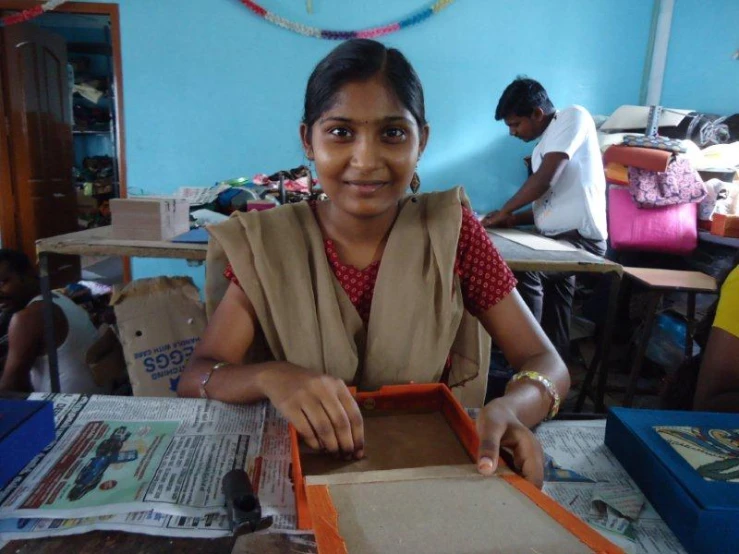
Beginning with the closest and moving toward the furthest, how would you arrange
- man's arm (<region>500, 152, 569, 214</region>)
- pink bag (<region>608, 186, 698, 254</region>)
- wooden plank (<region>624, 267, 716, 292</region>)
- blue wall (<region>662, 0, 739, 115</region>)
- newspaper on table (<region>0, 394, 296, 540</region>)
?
newspaper on table (<region>0, 394, 296, 540</region>), wooden plank (<region>624, 267, 716, 292</region>), man's arm (<region>500, 152, 569, 214</region>), pink bag (<region>608, 186, 698, 254</region>), blue wall (<region>662, 0, 739, 115</region>)

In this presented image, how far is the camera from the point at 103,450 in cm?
79

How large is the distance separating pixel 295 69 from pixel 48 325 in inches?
98.2

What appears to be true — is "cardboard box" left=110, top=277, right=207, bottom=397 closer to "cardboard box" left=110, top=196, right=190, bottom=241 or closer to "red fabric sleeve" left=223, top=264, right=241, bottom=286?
"cardboard box" left=110, top=196, right=190, bottom=241

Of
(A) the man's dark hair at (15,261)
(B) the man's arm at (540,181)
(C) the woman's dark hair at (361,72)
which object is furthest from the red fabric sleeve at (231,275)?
(B) the man's arm at (540,181)

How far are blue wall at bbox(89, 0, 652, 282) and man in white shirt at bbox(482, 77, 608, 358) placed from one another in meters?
0.89

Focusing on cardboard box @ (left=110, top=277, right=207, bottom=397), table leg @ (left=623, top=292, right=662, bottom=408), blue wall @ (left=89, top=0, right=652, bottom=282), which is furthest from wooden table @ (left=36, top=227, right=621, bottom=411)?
blue wall @ (left=89, top=0, right=652, bottom=282)

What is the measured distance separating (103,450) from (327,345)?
446 mm

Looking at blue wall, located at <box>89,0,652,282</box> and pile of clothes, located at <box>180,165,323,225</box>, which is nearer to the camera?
pile of clothes, located at <box>180,165,323,225</box>

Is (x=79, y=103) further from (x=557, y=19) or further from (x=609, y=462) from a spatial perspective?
(x=609, y=462)

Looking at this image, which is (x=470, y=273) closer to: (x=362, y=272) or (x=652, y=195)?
(x=362, y=272)

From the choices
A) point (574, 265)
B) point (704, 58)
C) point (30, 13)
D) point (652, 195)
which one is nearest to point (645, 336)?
point (574, 265)

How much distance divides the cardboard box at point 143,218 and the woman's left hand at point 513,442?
1900 mm

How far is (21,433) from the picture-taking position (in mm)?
731

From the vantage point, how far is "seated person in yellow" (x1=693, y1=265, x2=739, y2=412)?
3.63 feet
